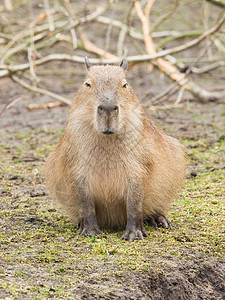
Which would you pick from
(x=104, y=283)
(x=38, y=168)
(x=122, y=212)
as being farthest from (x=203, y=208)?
(x=38, y=168)

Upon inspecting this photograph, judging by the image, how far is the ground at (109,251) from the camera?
271cm

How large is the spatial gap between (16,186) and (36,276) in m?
2.04

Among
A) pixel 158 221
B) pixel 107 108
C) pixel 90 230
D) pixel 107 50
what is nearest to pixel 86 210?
pixel 90 230

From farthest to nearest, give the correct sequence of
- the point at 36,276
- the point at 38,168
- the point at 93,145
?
the point at 38,168 < the point at 93,145 < the point at 36,276

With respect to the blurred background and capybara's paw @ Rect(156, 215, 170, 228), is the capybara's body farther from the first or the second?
the blurred background

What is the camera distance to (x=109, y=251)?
313 centimetres

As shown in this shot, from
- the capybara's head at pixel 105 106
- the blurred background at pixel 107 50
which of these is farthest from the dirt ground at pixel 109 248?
the blurred background at pixel 107 50

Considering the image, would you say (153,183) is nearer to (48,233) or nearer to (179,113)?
(48,233)

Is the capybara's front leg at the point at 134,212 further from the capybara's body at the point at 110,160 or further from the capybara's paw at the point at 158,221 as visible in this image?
the capybara's paw at the point at 158,221

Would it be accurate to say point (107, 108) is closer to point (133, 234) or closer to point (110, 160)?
point (110, 160)

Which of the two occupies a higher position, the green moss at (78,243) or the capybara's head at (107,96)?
the capybara's head at (107,96)

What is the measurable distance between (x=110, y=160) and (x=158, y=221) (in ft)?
2.17

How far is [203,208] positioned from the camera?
402 centimetres

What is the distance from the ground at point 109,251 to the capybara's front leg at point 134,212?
0.22 feet
